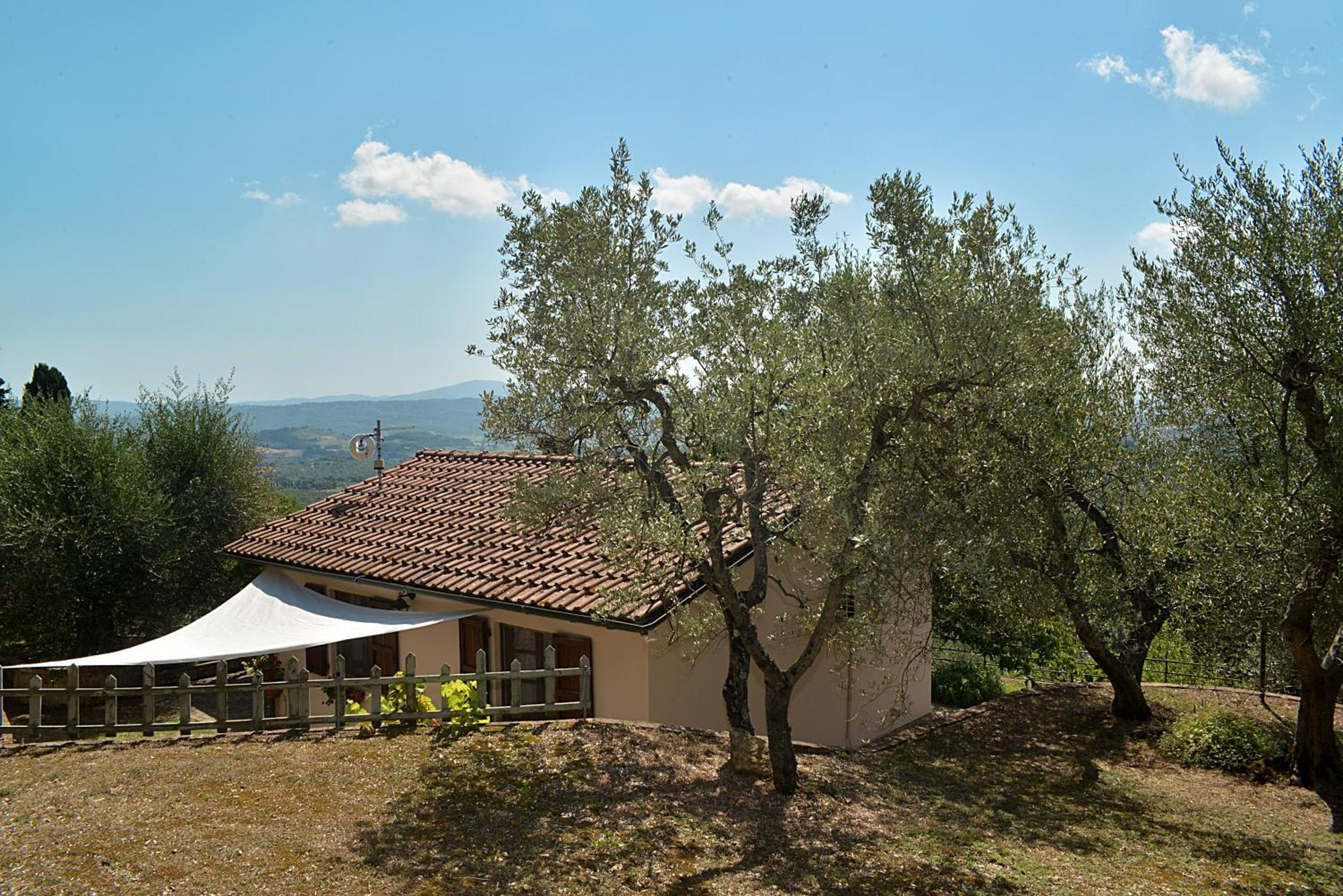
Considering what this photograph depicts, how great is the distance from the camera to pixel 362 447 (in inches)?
825

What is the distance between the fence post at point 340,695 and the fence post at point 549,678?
8.33ft

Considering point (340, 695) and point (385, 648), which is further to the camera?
point (385, 648)

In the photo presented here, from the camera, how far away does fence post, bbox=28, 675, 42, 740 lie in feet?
37.6

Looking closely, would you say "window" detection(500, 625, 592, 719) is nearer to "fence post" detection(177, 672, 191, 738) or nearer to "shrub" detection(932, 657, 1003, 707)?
"fence post" detection(177, 672, 191, 738)

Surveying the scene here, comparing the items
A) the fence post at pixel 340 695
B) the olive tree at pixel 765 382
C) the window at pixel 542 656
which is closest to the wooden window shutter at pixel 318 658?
the window at pixel 542 656

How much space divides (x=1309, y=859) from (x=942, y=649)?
12.5m

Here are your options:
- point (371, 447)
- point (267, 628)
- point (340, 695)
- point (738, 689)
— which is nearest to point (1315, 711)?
point (738, 689)

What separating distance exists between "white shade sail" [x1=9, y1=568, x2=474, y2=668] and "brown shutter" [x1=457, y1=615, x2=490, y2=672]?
58 cm

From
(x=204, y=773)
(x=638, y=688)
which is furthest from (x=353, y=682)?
(x=638, y=688)

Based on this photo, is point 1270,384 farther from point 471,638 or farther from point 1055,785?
point 471,638

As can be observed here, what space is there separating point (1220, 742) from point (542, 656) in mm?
9883

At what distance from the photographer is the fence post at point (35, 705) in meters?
11.5

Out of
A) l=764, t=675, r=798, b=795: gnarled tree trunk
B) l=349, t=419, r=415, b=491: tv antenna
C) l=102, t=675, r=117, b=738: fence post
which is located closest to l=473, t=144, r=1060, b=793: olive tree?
l=764, t=675, r=798, b=795: gnarled tree trunk

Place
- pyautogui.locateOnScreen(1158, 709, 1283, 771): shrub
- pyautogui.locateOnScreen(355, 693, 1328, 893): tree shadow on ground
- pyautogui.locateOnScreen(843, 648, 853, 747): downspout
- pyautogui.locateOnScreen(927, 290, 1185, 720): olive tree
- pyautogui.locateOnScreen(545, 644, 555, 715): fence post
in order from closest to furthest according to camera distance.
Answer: pyautogui.locateOnScreen(355, 693, 1328, 893): tree shadow on ground < pyautogui.locateOnScreen(927, 290, 1185, 720): olive tree < pyautogui.locateOnScreen(545, 644, 555, 715): fence post < pyautogui.locateOnScreen(1158, 709, 1283, 771): shrub < pyautogui.locateOnScreen(843, 648, 853, 747): downspout
